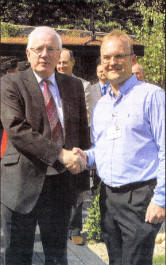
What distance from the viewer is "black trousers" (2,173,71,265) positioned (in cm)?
220

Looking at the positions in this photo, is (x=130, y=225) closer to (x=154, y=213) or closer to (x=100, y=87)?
(x=154, y=213)

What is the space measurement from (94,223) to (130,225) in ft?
2.38

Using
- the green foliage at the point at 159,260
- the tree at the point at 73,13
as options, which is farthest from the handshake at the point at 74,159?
the green foliage at the point at 159,260

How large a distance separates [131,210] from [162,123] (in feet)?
1.70

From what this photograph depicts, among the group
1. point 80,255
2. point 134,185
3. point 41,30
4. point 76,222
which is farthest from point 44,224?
point 41,30

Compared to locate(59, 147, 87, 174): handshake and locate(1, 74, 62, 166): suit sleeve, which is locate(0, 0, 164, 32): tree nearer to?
locate(1, 74, 62, 166): suit sleeve

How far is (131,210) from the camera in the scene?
6.47 feet

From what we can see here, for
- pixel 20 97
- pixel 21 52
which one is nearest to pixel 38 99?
pixel 20 97

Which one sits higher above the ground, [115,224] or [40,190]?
[40,190]

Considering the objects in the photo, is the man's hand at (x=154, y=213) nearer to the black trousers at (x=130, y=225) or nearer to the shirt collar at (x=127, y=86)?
the black trousers at (x=130, y=225)

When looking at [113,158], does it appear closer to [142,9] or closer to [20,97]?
[20,97]

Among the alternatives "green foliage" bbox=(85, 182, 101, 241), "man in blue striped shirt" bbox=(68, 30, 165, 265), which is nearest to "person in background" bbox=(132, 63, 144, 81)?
"man in blue striped shirt" bbox=(68, 30, 165, 265)

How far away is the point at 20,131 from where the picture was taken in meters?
2.04

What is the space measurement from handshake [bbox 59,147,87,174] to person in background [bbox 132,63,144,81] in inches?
22.6
